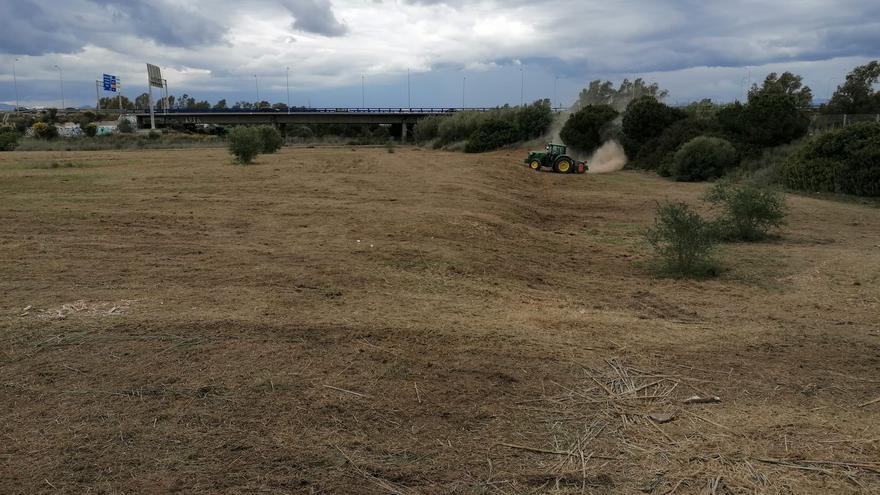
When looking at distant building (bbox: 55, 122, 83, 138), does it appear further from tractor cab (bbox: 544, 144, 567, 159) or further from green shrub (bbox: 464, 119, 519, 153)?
tractor cab (bbox: 544, 144, 567, 159)

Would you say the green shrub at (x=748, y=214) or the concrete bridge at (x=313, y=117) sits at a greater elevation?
the concrete bridge at (x=313, y=117)

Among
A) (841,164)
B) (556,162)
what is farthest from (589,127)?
(841,164)

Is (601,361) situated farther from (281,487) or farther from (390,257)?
(390,257)

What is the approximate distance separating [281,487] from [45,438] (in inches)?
73.6

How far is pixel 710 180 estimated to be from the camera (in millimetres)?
33094

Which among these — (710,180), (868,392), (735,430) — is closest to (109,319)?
(735,430)

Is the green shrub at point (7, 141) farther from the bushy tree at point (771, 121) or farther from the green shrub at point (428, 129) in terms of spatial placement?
the bushy tree at point (771, 121)

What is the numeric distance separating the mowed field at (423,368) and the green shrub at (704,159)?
21.0 m

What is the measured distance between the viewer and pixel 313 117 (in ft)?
372

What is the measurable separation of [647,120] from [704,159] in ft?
38.4

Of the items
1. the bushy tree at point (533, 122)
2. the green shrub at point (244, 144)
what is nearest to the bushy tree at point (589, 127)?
the bushy tree at point (533, 122)

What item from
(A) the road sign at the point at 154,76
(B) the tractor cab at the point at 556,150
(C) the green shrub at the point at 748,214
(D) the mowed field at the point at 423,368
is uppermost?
(A) the road sign at the point at 154,76

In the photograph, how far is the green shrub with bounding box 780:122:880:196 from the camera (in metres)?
24.3

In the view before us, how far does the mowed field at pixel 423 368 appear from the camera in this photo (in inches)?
177
